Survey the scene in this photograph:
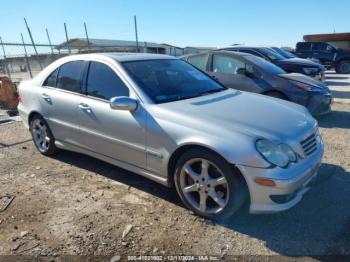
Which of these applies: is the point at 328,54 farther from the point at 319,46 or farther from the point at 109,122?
the point at 109,122

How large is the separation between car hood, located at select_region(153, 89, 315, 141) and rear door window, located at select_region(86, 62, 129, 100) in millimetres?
618

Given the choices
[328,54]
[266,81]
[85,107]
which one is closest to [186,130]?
[85,107]

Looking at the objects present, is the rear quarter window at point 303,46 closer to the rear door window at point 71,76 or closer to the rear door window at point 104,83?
the rear door window at point 71,76

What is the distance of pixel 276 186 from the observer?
2.80 m

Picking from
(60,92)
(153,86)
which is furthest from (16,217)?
(153,86)

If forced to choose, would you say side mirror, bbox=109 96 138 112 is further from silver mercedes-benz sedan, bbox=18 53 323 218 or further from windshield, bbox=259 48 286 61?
windshield, bbox=259 48 286 61

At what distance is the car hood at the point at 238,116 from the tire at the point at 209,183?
0.90 feet

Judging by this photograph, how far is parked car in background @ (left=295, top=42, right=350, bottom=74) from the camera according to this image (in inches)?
747

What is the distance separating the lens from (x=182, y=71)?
4.28 meters

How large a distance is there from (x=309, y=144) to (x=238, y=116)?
29.6 inches

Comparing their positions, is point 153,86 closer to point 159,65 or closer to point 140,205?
point 159,65

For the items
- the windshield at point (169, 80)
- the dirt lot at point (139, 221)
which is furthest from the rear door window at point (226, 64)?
the dirt lot at point (139, 221)

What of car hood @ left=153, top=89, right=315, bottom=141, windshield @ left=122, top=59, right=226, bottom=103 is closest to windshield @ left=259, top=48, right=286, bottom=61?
windshield @ left=122, top=59, right=226, bottom=103

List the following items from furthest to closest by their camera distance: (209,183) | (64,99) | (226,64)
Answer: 1. (226,64)
2. (64,99)
3. (209,183)
